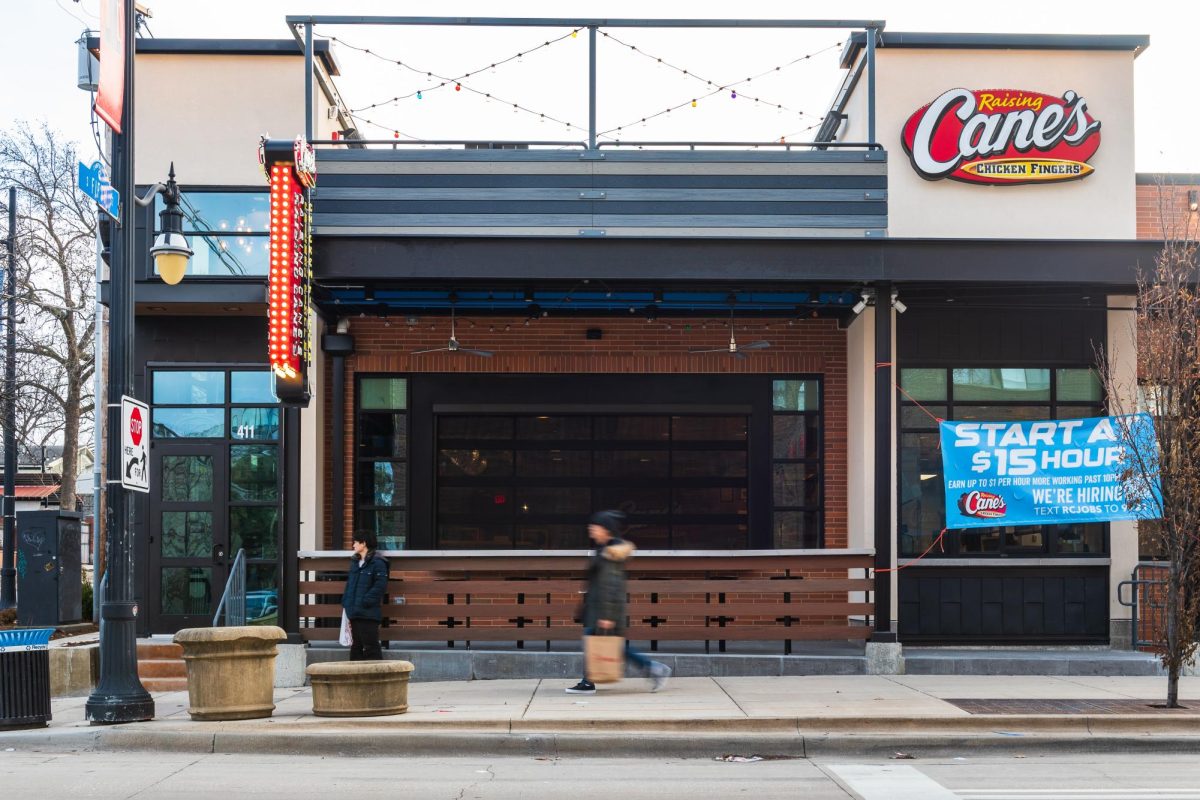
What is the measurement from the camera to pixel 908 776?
886cm

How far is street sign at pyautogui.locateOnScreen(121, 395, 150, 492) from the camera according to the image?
35.6 feet

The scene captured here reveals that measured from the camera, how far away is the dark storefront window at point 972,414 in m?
14.6

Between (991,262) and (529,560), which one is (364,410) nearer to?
(529,560)

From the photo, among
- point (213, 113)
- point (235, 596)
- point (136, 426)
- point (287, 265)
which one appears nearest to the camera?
point (136, 426)

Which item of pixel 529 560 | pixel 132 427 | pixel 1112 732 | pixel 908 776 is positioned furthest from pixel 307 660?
pixel 1112 732

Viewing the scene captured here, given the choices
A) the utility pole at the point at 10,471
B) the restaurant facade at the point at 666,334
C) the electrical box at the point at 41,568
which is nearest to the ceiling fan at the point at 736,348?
the restaurant facade at the point at 666,334

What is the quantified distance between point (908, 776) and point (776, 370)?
7816 mm

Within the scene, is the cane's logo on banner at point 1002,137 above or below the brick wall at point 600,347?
above

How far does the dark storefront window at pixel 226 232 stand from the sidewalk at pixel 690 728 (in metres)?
5.89

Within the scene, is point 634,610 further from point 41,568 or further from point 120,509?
point 41,568

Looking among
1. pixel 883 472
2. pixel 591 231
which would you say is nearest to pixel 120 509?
pixel 591 231

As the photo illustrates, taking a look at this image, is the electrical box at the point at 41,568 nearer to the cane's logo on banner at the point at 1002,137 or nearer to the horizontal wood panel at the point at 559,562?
the horizontal wood panel at the point at 559,562

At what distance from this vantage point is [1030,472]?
13680 millimetres

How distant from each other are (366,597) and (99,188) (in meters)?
4.84
